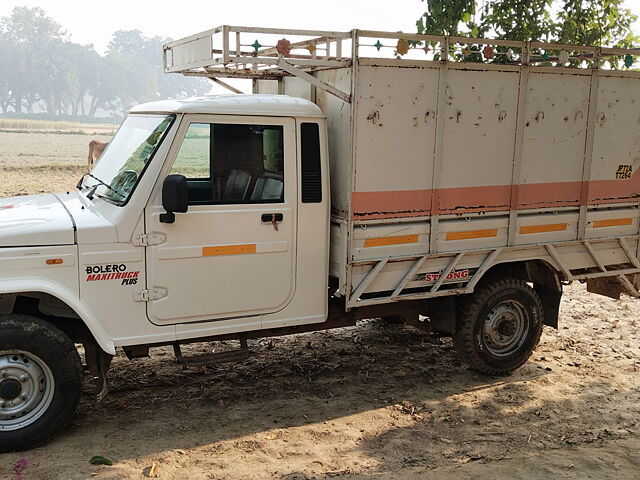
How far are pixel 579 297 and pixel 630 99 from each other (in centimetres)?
311

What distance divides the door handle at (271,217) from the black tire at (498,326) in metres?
→ 1.97

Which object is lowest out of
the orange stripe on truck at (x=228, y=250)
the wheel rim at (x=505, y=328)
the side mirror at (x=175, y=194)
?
the wheel rim at (x=505, y=328)

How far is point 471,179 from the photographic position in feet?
19.1

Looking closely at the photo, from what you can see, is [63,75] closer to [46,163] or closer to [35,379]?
[46,163]

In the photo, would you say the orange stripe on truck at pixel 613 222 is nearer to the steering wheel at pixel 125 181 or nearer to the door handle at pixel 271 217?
the door handle at pixel 271 217

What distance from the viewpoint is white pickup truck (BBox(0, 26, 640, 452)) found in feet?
15.6

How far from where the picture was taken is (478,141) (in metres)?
5.81

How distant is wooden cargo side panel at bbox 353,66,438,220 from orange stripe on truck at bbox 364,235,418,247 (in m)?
0.18

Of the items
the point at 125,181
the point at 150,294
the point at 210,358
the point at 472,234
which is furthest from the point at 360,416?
the point at 125,181

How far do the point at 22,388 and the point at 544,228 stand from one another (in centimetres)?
436

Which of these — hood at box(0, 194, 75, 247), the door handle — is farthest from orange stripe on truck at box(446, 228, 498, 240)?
hood at box(0, 194, 75, 247)

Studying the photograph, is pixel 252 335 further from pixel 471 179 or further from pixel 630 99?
pixel 630 99

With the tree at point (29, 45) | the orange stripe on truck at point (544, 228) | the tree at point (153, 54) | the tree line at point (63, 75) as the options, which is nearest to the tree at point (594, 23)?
the orange stripe on truck at point (544, 228)

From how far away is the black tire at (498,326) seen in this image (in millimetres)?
6176
